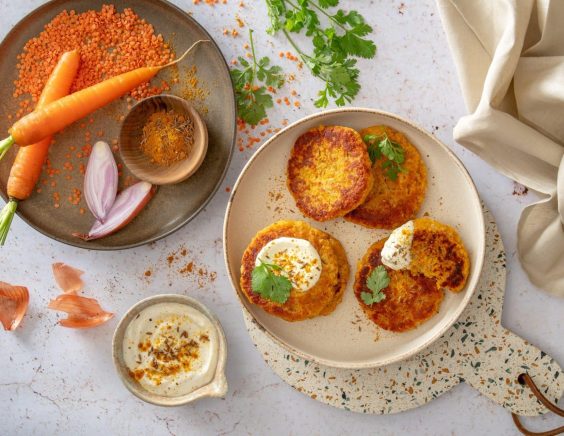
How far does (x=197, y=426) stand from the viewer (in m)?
3.27

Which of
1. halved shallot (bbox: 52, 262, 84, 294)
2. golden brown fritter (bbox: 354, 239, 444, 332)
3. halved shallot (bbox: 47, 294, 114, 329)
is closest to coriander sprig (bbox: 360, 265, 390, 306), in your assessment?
golden brown fritter (bbox: 354, 239, 444, 332)

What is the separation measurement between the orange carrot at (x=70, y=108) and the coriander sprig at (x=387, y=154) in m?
0.93

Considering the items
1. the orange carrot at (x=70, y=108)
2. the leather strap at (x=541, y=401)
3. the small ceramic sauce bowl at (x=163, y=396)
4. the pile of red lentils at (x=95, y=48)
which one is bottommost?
the leather strap at (x=541, y=401)

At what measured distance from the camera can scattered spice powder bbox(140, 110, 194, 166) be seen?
9.83 ft

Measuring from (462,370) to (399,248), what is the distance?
2.29 ft

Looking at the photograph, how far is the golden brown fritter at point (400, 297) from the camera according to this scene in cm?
286

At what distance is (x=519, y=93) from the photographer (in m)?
2.72

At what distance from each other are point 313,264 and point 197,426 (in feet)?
3.63

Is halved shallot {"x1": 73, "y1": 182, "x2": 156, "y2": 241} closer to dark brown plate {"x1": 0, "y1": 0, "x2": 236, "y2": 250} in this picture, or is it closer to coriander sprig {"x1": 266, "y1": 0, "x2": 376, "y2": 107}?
dark brown plate {"x1": 0, "y1": 0, "x2": 236, "y2": 250}

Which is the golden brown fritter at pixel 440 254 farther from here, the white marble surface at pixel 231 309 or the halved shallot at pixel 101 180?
the halved shallot at pixel 101 180


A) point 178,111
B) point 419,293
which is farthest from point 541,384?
point 178,111

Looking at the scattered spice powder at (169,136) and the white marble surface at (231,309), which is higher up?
the scattered spice powder at (169,136)

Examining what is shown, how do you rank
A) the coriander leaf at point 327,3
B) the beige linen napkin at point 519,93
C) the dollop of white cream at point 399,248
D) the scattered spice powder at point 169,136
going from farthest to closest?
the scattered spice powder at point 169,136 → the coriander leaf at point 327,3 → the dollop of white cream at point 399,248 → the beige linen napkin at point 519,93

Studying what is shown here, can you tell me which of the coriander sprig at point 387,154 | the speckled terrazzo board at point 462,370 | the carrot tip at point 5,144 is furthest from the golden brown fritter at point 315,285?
the carrot tip at point 5,144
